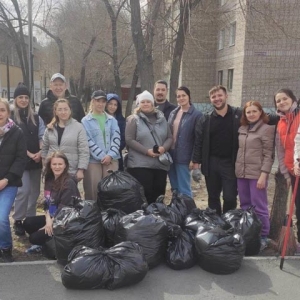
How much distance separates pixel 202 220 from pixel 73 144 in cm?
167

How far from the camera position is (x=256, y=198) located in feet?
13.4

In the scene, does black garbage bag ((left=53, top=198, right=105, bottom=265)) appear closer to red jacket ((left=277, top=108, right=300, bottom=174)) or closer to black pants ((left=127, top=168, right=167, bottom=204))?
black pants ((left=127, top=168, right=167, bottom=204))

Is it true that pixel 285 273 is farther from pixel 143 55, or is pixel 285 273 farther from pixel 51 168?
pixel 143 55

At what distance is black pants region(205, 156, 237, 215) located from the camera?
166 inches

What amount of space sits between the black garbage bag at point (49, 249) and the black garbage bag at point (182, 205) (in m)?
1.36

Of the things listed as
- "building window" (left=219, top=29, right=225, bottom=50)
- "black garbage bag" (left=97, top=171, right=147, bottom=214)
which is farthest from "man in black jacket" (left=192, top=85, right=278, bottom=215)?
"building window" (left=219, top=29, right=225, bottom=50)

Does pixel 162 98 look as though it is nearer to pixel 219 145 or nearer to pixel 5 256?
pixel 219 145

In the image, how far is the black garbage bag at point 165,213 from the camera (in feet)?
12.6

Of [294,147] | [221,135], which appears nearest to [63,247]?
[221,135]

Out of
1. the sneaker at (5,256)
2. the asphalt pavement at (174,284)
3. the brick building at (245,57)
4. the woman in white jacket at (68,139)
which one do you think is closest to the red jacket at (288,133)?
the asphalt pavement at (174,284)

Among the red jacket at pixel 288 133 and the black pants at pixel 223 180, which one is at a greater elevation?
the red jacket at pixel 288 133

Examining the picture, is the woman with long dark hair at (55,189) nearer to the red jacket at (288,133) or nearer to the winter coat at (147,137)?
the winter coat at (147,137)

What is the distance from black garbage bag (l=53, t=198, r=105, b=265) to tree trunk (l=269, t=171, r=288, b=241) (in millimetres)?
2140

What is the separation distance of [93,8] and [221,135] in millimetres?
12238
